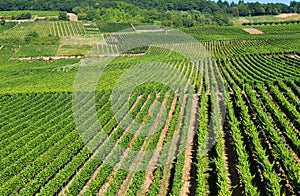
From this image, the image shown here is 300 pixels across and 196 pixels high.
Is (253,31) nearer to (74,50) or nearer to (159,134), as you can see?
(74,50)

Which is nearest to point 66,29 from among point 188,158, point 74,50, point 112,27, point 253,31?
point 112,27

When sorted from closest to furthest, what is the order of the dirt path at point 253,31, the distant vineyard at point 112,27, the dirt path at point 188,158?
the dirt path at point 188,158 → the dirt path at point 253,31 → the distant vineyard at point 112,27

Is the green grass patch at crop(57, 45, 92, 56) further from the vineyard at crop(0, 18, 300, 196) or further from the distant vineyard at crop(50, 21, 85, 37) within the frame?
the vineyard at crop(0, 18, 300, 196)

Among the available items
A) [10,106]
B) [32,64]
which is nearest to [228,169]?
[10,106]

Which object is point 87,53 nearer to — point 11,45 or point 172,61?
point 11,45

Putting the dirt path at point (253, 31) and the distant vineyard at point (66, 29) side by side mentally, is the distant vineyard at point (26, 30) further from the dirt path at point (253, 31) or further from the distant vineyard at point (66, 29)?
the dirt path at point (253, 31)

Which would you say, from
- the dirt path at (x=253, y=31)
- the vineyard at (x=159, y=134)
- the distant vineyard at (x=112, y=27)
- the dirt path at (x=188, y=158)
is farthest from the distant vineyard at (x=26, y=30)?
the dirt path at (x=188, y=158)
